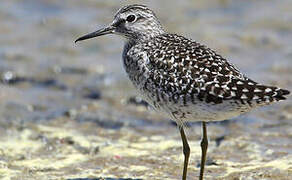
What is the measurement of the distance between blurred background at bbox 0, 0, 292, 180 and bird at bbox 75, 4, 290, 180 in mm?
1024

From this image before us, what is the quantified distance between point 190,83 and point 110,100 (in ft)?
12.9

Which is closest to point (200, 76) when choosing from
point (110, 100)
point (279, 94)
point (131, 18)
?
point (279, 94)

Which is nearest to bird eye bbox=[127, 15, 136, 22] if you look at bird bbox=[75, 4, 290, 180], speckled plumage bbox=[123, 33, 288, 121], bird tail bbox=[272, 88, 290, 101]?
bird bbox=[75, 4, 290, 180]

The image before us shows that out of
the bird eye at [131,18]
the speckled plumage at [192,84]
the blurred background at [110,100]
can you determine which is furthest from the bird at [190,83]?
the blurred background at [110,100]

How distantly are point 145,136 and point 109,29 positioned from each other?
168 cm

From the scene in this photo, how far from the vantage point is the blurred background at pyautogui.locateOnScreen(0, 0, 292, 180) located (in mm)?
8078

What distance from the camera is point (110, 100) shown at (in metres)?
10.6

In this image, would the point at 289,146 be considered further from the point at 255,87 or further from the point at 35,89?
the point at 35,89

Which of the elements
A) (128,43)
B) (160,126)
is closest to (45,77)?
(160,126)

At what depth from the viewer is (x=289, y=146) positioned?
8406 mm

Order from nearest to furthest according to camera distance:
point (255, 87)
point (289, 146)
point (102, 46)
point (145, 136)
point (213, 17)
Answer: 1. point (255, 87)
2. point (289, 146)
3. point (145, 136)
4. point (102, 46)
5. point (213, 17)

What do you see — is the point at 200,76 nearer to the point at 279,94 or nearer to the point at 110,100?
the point at 279,94

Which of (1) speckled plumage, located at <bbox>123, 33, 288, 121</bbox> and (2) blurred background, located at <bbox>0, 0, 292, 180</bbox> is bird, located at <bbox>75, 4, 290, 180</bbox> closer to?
(1) speckled plumage, located at <bbox>123, 33, 288, 121</bbox>

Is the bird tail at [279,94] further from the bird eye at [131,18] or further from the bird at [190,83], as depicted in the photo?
the bird eye at [131,18]
